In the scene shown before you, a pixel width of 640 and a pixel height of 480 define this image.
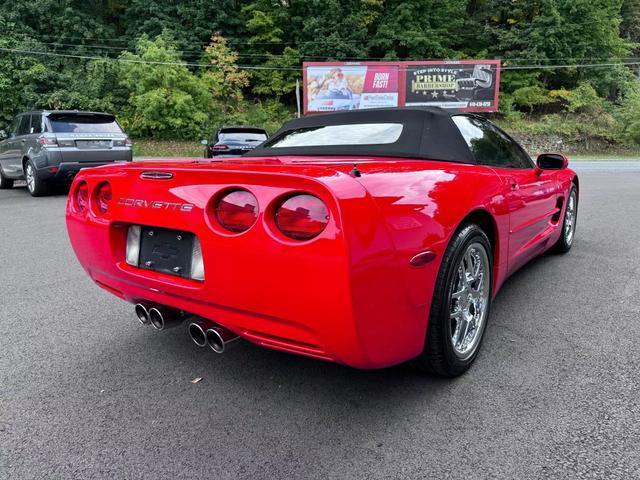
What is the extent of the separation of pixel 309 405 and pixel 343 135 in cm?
180

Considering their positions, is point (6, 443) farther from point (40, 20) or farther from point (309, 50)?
point (40, 20)

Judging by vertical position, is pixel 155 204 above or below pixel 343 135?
below

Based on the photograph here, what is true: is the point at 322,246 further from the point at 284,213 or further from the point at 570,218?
the point at 570,218

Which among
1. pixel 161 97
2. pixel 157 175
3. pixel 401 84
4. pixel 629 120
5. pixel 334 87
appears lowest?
pixel 629 120

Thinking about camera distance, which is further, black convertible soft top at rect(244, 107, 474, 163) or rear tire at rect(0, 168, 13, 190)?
rear tire at rect(0, 168, 13, 190)

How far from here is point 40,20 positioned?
1583 inches

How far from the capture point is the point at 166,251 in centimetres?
223

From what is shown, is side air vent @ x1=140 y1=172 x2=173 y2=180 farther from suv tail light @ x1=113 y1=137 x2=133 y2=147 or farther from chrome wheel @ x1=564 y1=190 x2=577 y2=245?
suv tail light @ x1=113 y1=137 x2=133 y2=147

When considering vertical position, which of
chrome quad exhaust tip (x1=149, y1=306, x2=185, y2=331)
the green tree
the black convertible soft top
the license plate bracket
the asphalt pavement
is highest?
the green tree

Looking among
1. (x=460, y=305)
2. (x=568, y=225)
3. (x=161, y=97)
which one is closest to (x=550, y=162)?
(x=568, y=225)

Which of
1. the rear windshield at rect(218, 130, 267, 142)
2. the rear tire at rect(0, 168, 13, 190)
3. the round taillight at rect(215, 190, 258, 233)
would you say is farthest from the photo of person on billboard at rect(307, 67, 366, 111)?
the round taillight at rect(215, 190, 258, 233)

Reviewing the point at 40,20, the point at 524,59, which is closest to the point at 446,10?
the point at 524,59

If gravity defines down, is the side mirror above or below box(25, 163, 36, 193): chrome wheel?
above

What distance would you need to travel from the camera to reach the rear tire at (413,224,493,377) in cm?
212
